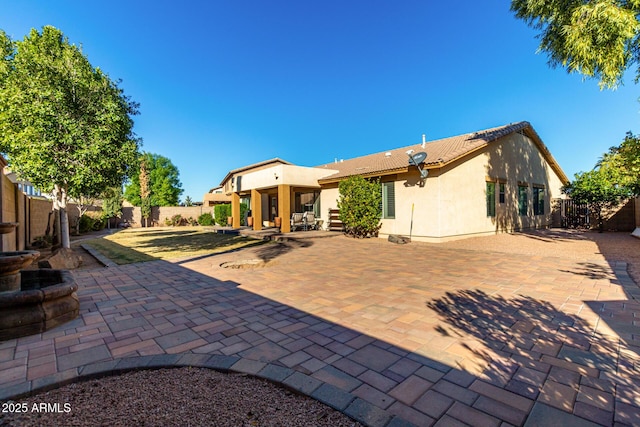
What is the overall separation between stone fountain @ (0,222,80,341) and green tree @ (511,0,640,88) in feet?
40.8

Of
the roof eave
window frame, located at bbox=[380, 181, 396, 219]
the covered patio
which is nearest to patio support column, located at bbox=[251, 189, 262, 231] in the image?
the covered patio

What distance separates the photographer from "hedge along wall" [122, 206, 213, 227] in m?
27.0

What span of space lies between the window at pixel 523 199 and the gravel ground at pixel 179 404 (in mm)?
17293

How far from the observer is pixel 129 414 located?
1.83 metres

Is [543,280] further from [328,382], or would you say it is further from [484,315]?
[328,382]

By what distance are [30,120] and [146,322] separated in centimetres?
719

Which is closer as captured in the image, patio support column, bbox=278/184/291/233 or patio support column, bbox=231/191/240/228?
patio support column, bbox=278/184/291/233

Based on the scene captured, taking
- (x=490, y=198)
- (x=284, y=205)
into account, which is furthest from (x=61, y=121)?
(x=490, y=198)

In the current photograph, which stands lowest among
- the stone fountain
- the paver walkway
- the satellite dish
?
the paver walkway

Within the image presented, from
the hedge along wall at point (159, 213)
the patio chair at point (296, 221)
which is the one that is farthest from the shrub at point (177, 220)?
the patio chair at point (296, 221)

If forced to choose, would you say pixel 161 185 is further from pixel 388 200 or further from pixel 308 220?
pixel 388 200

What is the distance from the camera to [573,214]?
56.9 ft

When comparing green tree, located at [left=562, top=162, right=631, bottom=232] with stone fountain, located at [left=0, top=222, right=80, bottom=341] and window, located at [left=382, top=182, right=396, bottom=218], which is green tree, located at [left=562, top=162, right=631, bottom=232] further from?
stone fountain, located at [left=0, top=222, right=80, bottom=341]

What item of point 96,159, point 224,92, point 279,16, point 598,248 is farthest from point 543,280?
point 224,92
